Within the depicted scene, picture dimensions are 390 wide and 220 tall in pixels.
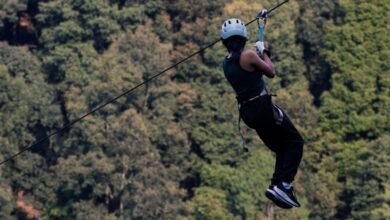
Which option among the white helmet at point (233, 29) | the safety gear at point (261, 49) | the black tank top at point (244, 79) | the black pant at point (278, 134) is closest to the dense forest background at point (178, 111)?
the black pant at point (278, 134)

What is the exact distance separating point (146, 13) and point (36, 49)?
6.35 m

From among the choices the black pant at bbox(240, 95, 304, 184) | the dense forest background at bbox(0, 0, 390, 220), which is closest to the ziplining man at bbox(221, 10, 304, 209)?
the black pant at bbox(240, 95, 304, 184)

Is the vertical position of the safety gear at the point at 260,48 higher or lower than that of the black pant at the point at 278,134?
higher

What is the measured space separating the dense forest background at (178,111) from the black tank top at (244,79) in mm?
48740

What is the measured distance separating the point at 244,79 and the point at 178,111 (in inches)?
2153

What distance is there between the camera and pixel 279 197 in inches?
665

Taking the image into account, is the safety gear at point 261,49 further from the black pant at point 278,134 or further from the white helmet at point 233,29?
the black pant at point 278,134

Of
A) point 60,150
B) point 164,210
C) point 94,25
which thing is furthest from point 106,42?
point 164,210

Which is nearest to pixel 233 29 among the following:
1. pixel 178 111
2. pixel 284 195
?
pixel 284 195

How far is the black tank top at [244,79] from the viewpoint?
16625mm

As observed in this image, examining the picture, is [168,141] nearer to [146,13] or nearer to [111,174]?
[111,174]

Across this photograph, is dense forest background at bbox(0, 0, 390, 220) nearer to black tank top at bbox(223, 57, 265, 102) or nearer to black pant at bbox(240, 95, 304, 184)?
black pant at bbox(240, 95, 304, 184)

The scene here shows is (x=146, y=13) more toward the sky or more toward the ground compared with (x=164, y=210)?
more toward the sky

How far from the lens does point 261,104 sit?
16.7 m
